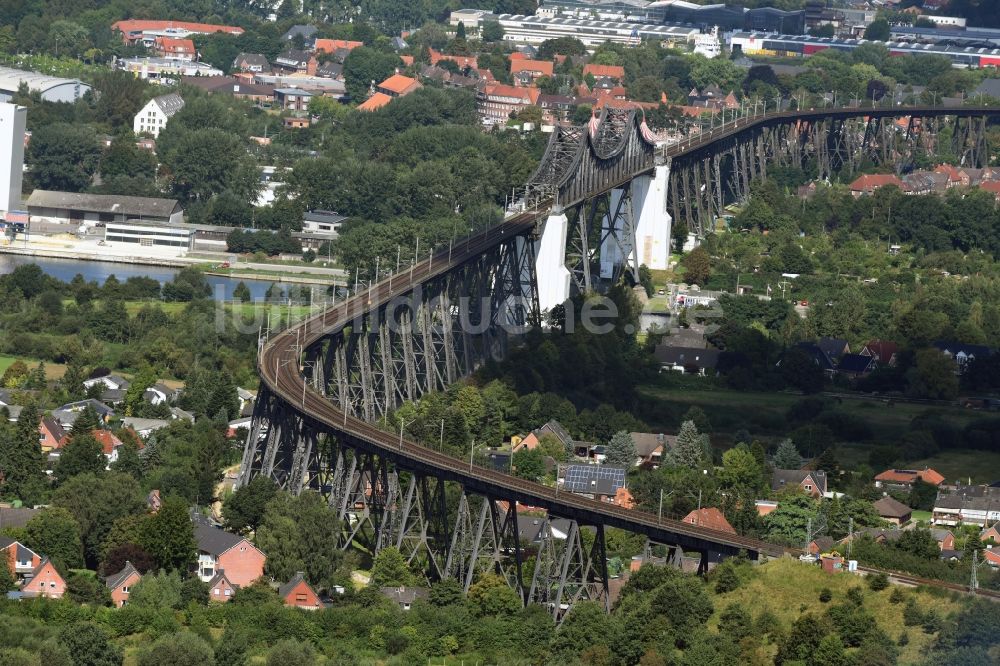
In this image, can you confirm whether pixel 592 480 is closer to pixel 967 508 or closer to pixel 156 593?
pixel 967 508

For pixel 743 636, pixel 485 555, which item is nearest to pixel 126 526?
pixel 485 555

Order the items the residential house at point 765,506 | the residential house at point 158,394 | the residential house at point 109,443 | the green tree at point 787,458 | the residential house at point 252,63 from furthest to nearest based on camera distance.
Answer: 1. the residential house at point 252,63
2. the residential house at point 158,394
3. the green tree at point 787,458
4. the residential house at point 109,443
5. the residential house at point 765,506

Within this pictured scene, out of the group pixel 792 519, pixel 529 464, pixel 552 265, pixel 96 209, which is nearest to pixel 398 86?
pixel 96 209

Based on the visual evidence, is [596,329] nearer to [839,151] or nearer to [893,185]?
[893,185]

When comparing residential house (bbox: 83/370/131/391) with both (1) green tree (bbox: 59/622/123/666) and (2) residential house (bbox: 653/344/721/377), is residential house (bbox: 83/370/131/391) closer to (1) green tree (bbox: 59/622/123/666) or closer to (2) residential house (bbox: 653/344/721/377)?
(2) residential house (bbox: 653/344/721/377)

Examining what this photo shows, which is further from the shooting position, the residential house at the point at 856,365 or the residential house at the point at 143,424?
the residential house at the point at 856,365

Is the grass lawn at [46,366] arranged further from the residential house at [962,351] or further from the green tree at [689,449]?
the residential house at [962,351]

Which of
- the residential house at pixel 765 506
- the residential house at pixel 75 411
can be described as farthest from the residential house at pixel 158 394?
the residential house at pixel 765 506
